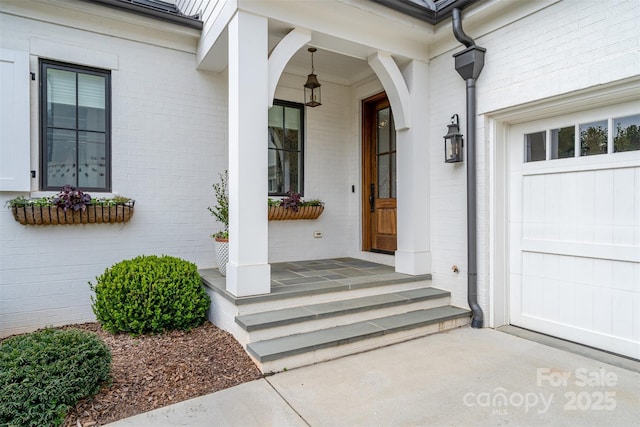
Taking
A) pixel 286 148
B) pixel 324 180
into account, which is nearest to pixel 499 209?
pixel 324 180

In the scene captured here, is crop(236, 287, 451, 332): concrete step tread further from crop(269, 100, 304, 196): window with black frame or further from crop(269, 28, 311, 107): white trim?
crop(269, 100, 304, 196): window with black frame

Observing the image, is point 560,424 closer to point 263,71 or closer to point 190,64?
point 263,71

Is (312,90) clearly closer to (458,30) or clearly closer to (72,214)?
(458,30)

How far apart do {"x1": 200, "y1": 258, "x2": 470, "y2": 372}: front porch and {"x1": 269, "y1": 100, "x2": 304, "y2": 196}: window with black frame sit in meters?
1.36

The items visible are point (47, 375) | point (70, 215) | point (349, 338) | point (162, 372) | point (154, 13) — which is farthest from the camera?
point (154, 13)

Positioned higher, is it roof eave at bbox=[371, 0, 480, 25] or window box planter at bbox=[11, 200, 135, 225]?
roof eave at bbox=[371, 0, 480, 25]

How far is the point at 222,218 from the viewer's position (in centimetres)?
404

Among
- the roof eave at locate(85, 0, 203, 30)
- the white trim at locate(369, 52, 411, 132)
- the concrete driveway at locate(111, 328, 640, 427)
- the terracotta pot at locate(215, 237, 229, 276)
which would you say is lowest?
the concrete driveway at locate(111, 328, 640, 427)

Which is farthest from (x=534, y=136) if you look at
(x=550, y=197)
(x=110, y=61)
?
(x=110, y=61)

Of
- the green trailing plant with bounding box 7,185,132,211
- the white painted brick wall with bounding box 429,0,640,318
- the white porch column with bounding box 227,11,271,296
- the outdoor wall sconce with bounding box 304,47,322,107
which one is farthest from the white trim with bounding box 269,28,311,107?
the green trailing plant with bounding box 7,185,132,211

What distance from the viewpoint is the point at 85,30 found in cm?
374

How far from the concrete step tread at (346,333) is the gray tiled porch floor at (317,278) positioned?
1.26 ft

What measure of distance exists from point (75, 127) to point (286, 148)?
239 cm

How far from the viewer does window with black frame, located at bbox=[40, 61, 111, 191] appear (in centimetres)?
365
